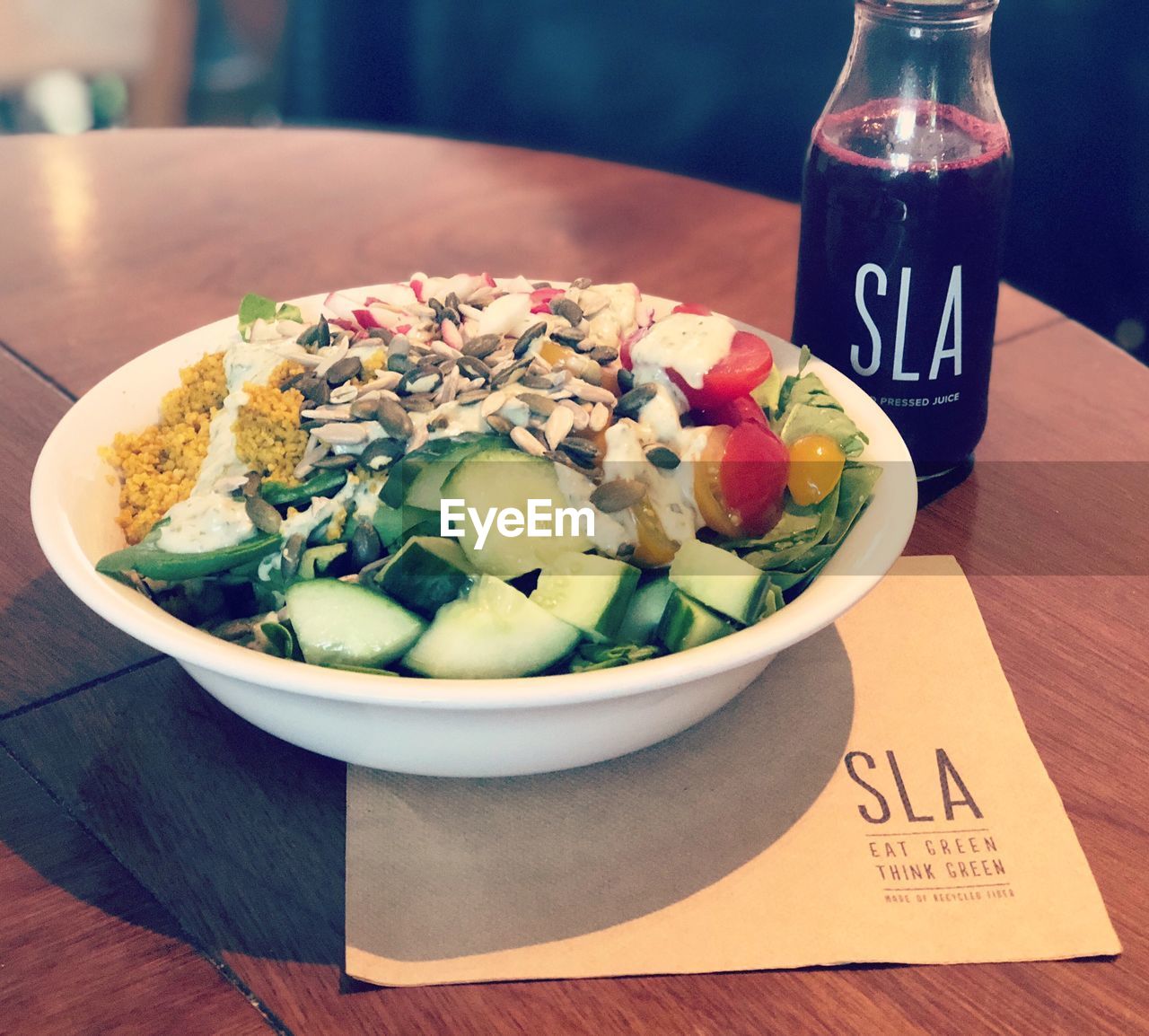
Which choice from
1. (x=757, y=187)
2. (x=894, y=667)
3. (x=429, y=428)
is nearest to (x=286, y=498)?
(x=429, y=428)

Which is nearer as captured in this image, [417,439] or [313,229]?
[417,439]

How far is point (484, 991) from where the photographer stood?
0.79 metres

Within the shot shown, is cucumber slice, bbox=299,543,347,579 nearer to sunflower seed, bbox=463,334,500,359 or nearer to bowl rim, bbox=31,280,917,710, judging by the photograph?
bowl rim, bbox=31,280,917,710

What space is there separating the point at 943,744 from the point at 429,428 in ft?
1.60

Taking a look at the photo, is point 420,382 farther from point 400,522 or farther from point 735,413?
point 735,413

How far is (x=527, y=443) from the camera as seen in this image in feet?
3.17

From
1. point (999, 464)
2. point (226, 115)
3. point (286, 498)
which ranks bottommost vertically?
point (226, 115)

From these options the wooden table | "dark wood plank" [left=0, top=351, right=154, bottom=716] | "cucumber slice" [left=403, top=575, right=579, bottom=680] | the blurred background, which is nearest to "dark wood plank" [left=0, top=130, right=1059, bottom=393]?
the wooden table

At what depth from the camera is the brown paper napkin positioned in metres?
0.81

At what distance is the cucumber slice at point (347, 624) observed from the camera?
87cm

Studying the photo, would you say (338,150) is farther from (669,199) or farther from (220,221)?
(669,199)

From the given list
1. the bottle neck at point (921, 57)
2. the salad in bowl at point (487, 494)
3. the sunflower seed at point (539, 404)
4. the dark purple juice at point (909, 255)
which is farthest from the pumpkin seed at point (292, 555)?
Result: the bottle neck at point (921, 57)

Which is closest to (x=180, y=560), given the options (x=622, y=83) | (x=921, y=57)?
(x=921, y=57)

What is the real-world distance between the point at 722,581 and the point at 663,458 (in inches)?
5.1
